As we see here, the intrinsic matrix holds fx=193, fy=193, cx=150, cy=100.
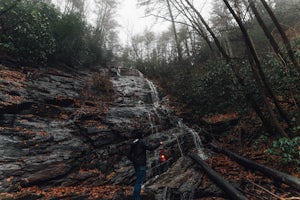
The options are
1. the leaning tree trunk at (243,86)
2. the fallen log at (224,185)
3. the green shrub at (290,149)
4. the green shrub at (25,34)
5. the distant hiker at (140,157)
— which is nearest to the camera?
the fallen log at (224,185)

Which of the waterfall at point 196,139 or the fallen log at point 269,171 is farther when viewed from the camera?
the waterfall at point 196,139

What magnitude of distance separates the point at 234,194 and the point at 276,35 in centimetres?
1866

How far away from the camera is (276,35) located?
60.3ft

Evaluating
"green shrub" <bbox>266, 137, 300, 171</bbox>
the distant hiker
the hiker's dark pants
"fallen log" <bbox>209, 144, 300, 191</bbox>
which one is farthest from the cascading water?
"green shrub" <bbox>266, 137, 300, 171</bbox>

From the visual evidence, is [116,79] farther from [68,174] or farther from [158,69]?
[68,174]

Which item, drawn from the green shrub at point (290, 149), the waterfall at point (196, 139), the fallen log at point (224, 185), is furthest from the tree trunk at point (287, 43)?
the waterfall at point (196, 139)

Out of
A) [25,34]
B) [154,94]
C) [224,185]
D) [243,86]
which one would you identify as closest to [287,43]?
[243,86]

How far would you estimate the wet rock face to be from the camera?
19.9 feet

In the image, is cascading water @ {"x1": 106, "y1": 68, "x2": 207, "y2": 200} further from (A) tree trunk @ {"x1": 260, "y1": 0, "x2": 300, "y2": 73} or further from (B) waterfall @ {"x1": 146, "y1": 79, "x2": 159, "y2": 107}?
(A) tree trunk @ {"x1": 260, "y1": 0, "x2": 300, "y2": 73}

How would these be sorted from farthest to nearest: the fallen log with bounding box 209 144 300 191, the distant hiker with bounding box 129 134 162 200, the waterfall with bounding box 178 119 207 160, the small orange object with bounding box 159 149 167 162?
the waterfall with bounding box 178 119 207 160 < the small orange object with bounding box 159 149 167 162 < the distant hiker with bounding box 129 134 162 200 < the fallen log with bounding box 209 144 300 191

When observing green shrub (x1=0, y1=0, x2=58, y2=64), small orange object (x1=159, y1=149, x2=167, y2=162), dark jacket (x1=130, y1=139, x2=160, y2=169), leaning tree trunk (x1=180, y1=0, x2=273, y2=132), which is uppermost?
green shrub (x1=0, y1=0, x2=58, y2=64)

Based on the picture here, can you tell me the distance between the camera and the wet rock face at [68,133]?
19.9 ft

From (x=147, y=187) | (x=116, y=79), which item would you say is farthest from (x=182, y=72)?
(x=147, y=187)

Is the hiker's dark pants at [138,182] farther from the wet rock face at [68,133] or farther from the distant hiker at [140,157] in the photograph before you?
the wet rock face at [68,133]
